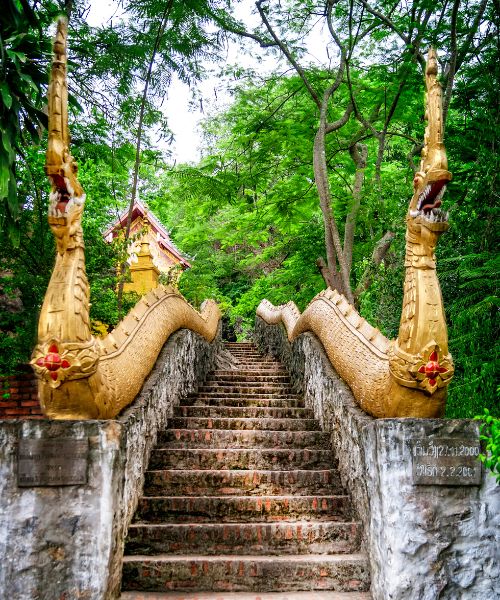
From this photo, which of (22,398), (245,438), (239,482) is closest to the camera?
(239,482)

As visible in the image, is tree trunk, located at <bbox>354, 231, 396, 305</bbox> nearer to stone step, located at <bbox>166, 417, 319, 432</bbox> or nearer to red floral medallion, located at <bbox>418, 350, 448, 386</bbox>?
stone step, located at <bbox>166, 417, 319, 432</bbox>

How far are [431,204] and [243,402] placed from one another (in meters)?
3.49

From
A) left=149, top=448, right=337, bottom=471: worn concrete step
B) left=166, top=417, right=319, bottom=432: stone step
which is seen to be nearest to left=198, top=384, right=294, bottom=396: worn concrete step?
left=166, top=417, right=319, bottom=432: stone step

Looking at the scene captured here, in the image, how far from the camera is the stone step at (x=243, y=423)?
5.50 meters

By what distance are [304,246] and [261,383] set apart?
4.55m

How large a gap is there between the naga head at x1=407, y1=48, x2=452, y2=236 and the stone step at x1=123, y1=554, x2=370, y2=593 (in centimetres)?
220

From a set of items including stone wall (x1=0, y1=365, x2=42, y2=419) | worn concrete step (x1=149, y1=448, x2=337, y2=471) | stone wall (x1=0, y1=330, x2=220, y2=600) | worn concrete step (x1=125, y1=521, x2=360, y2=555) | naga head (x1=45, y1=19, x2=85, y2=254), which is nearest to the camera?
stone wall (x1=0, y1=330, x2=220, y2=600)

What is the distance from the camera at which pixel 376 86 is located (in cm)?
883

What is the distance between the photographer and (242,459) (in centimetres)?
488

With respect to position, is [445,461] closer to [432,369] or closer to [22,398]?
[432,369]

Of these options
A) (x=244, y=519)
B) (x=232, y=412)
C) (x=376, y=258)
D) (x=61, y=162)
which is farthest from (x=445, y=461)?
(x=376, y=258)

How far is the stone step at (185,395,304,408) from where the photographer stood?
6.33 metres

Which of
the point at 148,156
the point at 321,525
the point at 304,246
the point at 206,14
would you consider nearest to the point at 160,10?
the point at 206,14

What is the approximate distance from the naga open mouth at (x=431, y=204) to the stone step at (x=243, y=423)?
2.67 m
